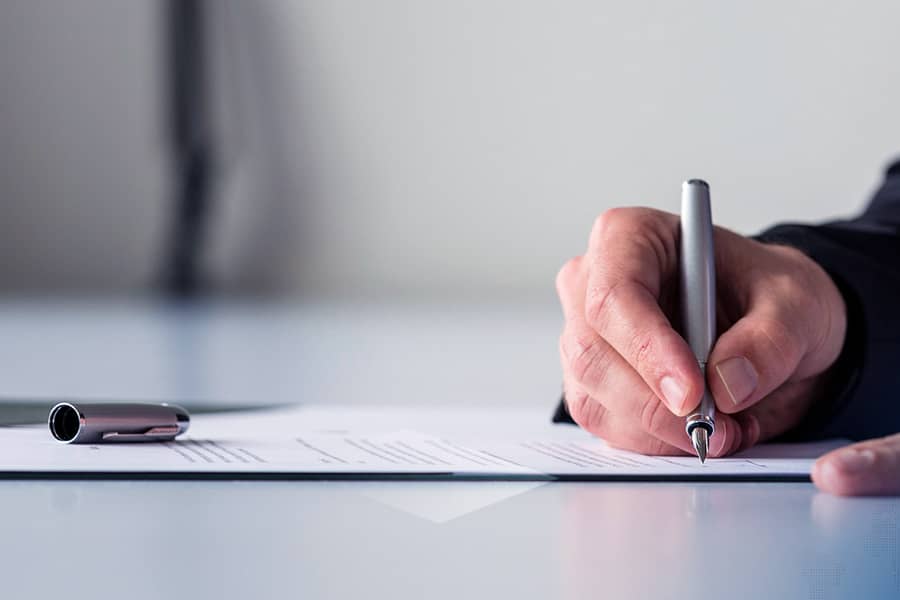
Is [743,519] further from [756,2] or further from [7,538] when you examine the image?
[756,2]

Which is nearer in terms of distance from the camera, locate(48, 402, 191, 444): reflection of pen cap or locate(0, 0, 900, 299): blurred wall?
locate(48, 402, 191, 444): reflection of pen cap

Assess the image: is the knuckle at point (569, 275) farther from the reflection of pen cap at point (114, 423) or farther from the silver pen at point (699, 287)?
the reflection of pen cap at point (114, 423)

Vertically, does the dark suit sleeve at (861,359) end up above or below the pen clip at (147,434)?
above

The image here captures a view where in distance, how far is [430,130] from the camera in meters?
4.59

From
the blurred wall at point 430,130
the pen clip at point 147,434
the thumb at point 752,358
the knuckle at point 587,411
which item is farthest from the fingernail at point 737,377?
the blurred wall at point 430,130

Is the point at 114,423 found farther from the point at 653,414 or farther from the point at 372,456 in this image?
the point at 653,414

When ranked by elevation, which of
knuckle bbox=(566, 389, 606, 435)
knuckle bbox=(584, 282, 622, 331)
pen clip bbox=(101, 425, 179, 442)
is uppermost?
knuckle bbox=(584, 282, 622, 331)

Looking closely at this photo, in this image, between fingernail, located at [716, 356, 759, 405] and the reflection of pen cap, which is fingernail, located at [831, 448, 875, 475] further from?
the reflection of pen cap

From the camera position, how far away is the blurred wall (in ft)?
14.1

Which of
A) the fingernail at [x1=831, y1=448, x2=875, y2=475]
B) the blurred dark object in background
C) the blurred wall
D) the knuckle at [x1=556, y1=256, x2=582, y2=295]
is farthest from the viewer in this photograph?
the blurred dark object in background

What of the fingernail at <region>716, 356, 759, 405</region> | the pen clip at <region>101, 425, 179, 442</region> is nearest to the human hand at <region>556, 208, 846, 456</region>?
the fingernail at <region>716, 356, 759, 405</region>

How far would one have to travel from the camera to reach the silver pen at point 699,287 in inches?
24.5

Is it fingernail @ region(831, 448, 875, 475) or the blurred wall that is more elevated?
the blurred wall

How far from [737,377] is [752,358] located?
26 mm
